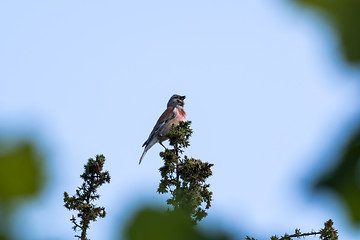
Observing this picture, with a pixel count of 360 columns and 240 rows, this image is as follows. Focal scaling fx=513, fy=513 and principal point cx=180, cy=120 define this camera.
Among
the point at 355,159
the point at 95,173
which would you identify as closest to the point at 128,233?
the point at 355,159

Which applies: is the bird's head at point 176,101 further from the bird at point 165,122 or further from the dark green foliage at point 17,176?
the dark green foliage at point 17,176

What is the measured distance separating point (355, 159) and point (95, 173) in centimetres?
546

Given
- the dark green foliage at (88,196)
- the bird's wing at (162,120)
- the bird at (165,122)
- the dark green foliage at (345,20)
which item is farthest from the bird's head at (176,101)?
the dark green foliage at (345,20)

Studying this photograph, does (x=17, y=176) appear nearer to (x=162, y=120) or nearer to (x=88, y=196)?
(x=88, y=196)

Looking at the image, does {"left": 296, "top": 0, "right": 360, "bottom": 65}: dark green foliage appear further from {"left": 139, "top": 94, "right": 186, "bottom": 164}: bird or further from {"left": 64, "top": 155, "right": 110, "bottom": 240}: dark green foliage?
{"left": 139, "top": 94, "right": 186, "bottom": 164}: bird

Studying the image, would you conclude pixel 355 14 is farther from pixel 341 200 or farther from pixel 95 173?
pixel 95 173

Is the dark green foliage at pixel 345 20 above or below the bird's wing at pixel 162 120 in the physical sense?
below

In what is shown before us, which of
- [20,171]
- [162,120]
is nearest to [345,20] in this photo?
[20,171]

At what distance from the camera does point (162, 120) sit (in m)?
13.6

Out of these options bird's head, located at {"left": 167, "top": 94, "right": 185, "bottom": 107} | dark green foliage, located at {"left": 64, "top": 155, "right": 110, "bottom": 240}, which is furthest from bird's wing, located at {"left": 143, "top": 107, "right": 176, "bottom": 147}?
dark green foliage, located at {"left": 64, "top": 155, "right": 110, "bottom": 240}

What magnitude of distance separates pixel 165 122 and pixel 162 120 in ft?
0.58

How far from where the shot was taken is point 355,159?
35.8 inches

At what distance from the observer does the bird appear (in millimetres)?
12961

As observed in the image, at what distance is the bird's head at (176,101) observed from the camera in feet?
50.2
